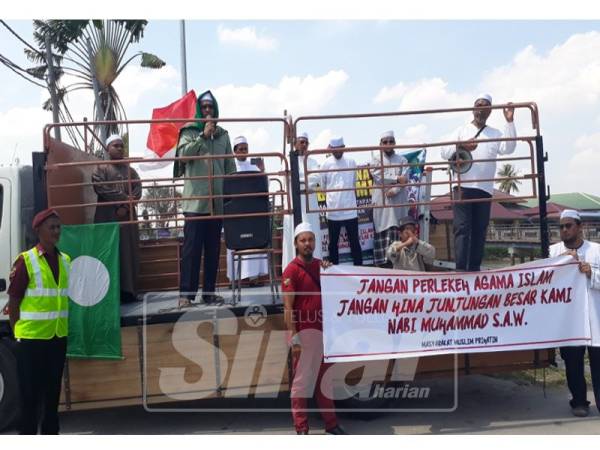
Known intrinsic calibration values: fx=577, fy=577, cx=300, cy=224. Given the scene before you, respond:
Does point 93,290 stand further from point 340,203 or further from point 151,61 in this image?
point 151,61

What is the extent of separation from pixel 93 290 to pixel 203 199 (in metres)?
1.26

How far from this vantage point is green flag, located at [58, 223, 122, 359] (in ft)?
16.4

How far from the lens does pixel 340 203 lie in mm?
6273

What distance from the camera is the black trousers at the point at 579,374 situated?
540 cm

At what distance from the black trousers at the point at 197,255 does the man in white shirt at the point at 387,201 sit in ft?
6.16

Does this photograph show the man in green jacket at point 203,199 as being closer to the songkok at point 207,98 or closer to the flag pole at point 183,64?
the songkok at point 207,98

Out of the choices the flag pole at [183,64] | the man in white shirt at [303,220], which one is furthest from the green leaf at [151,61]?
the man in white shirt at [303,220]

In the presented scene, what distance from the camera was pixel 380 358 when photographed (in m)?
5.12

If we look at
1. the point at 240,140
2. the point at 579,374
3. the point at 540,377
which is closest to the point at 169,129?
the point at 240,140

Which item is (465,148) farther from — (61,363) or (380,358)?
(61,363)

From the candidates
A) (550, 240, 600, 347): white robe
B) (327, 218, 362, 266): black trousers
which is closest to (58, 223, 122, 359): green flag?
(327, 218, 362, 266): black trousers

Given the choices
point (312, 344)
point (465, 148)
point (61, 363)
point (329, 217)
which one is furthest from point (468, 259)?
point (61, 363)

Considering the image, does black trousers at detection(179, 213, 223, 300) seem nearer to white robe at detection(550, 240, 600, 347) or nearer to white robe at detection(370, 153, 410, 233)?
white robe at detection(370, 153, 410, 233)

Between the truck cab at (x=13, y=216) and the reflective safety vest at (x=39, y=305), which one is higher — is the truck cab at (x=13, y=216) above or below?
above
